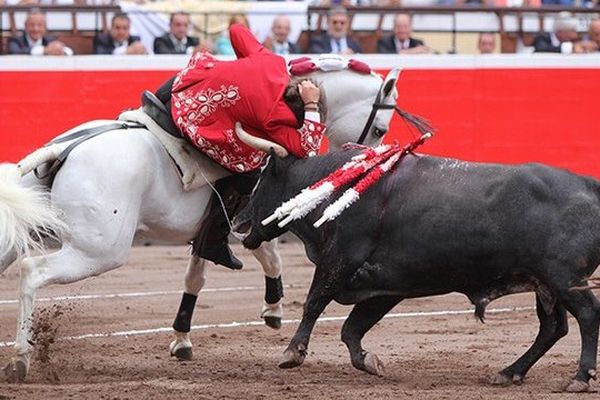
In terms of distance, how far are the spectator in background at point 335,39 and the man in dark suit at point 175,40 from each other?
122 centimetres

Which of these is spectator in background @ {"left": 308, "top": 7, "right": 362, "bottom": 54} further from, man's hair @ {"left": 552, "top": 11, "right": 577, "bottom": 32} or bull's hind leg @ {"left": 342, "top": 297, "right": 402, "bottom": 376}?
bull's hind leg @ {"left": 342, "top": 297, "right": 402, "bottom": 376}

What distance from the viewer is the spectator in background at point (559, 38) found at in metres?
14.1

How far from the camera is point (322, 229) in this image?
271 inches

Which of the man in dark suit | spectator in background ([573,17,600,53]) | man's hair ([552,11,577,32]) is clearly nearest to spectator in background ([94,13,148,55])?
the man in dark suit

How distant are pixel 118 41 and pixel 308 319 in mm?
6993

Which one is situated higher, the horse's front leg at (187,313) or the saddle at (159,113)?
the saddle at (159,113)

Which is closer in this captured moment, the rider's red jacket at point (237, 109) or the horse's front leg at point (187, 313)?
the rider's red jacket at point (237, 109)

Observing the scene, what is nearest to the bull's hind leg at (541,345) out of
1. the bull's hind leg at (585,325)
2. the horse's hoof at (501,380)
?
the horse's hoof at (501,380)

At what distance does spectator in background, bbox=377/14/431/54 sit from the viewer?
44.7ft

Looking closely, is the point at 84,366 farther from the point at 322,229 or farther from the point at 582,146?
the point at 582,146

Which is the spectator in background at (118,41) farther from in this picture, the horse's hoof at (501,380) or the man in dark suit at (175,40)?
the horse's hoof at (501,380)

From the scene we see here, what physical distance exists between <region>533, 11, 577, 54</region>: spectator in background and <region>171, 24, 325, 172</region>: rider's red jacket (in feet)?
24.3

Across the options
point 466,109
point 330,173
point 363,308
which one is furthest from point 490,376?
point 466,109

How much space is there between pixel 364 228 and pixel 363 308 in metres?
0.49
